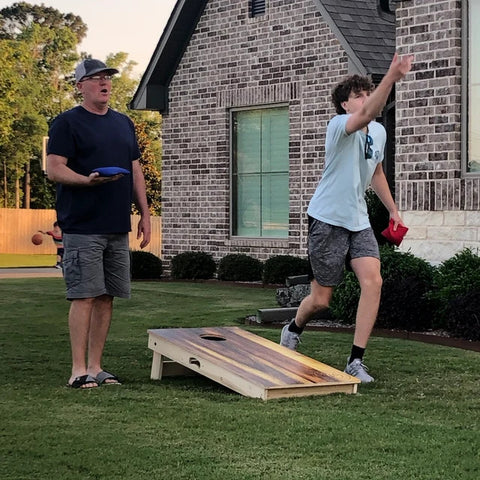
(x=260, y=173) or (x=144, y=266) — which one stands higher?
(x=260, y=173)

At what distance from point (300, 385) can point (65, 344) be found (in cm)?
372

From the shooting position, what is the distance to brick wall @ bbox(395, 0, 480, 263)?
1234 centimetres

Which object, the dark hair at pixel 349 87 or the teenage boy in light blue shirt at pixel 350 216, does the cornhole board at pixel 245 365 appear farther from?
the dark hair at pixel 349 87

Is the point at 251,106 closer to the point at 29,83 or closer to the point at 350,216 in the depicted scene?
the point at 350,216

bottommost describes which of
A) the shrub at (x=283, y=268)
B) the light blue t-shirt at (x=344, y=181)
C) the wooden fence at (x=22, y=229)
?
the wooden fence at (x=22, y=229)

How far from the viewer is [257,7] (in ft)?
65.4

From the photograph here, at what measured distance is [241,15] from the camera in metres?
20.2

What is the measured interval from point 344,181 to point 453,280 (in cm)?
330

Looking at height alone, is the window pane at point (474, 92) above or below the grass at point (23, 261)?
above

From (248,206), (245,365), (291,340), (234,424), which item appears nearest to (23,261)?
(248,206)

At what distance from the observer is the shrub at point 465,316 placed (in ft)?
33.3

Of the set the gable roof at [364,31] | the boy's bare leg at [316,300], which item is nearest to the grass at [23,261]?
the gable roof at [364,31]

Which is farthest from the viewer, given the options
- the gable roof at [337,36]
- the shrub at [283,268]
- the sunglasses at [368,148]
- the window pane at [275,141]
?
the window pane at [275,141]

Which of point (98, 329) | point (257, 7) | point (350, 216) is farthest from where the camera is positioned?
point (257, 7)
